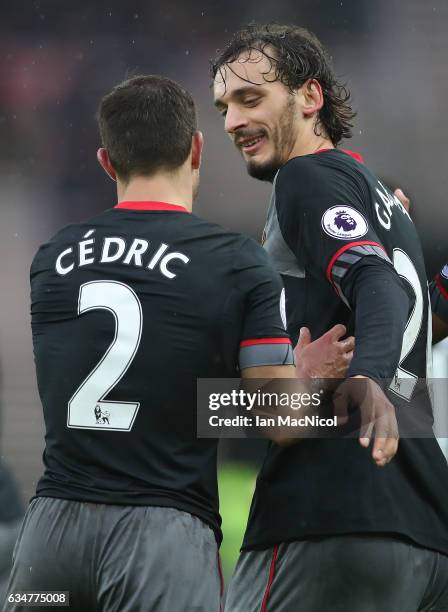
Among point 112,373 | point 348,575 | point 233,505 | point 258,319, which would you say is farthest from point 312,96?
point 233,505

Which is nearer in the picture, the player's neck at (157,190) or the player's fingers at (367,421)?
the player's fingers at (367,421)

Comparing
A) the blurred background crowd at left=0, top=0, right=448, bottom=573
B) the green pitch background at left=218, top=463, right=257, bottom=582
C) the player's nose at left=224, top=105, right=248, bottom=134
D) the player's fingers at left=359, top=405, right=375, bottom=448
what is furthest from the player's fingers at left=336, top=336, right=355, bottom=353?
the blurred background crowd at left=0, top=0, right=448, bottom=573

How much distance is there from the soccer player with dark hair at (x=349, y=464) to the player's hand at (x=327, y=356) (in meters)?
0.09

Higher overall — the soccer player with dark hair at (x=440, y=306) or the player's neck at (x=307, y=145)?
the player's neck at (x=307, y=145)

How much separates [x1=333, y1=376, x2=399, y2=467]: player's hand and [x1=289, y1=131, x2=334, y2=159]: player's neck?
913 millimetres

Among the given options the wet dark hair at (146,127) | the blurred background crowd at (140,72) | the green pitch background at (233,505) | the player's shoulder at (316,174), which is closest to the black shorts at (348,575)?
the player's shoulder at (316,174)

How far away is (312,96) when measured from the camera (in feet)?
9.65

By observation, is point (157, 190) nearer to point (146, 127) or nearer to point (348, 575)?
point (146, 127)

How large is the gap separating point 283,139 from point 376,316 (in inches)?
32.1

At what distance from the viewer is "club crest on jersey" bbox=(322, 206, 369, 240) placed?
2410mm

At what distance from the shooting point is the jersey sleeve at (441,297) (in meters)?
3.17

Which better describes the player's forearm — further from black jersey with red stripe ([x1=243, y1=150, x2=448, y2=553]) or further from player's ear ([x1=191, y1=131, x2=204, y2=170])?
player's ear ([x1=191, y1=131, x2=204, y2=170])

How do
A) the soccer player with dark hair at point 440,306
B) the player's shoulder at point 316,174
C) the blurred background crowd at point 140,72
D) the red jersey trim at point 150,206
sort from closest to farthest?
the red jersey trim at point 150,206
the player's shoulder at point 316,174
the soccer player with dark hair at point 440,306
the blurred background crowd at point 140,72

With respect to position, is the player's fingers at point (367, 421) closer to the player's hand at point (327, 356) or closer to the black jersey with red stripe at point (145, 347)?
the black jersey with red stripe at point (145, 347)
